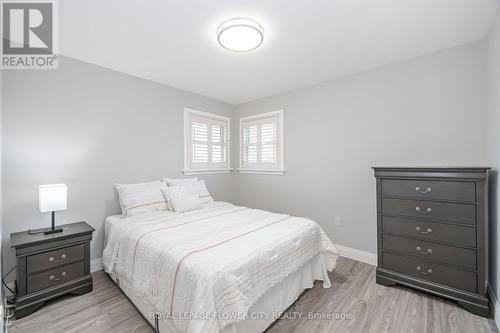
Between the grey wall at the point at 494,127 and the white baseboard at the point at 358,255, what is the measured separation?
1.07 metres

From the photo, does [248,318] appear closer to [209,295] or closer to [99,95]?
[209,295]

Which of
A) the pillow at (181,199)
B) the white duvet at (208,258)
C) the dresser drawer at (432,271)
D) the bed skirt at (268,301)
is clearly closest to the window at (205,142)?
the pillow at (181,199)

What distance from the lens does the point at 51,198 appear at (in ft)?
6.97

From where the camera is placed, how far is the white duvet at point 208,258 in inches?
53.8

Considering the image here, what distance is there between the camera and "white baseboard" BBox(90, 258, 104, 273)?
2.69 metres

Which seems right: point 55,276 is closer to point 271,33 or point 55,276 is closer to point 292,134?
point 271,33

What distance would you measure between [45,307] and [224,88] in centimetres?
337

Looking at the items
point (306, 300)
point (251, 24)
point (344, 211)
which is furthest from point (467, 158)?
point (251, 24)

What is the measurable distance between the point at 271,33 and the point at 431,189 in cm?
216

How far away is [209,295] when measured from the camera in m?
1.32

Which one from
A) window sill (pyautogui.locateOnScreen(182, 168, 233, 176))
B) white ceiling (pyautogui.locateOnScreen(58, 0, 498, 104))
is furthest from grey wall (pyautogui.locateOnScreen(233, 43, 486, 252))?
window sill (pyautogui.locateOnScreen(182, 168, 233, 176))

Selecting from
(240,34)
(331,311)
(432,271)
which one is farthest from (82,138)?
(432,271)

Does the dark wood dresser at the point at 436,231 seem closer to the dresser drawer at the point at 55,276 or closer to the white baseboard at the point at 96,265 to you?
the dresser drawer at the point at 55,276

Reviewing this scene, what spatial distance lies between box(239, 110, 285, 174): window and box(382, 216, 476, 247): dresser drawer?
181cm
